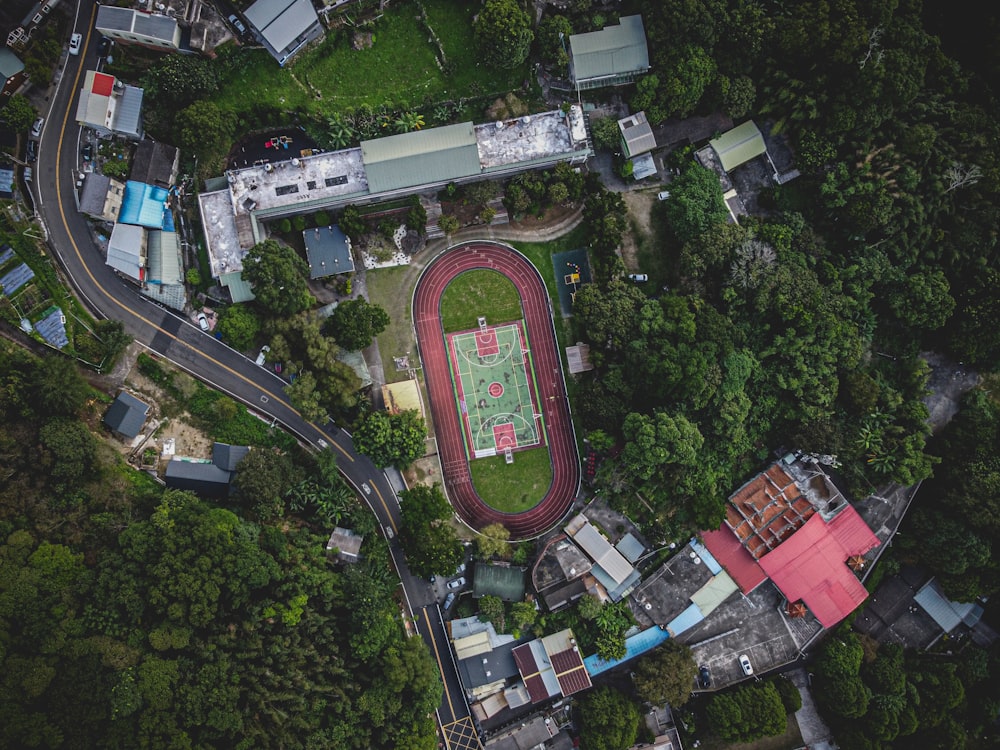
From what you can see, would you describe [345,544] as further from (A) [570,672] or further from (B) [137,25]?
(B) [137,25]

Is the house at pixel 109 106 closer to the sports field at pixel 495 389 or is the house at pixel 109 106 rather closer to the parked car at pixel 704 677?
the sports field at pixel 495 389

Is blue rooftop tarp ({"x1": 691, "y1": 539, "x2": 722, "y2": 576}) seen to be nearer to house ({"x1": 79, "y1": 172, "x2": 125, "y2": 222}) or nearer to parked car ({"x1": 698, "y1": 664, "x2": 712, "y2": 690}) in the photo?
parked car ({"x1": 698, "y1": 664, "x2": 712, "y2": 690})

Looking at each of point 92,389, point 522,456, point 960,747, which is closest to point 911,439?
point 960,747

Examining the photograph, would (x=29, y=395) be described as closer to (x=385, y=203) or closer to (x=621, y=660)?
(x=385, y=203)

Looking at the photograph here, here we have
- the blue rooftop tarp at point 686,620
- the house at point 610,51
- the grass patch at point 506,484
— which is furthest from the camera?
the grass patch at point 506,484

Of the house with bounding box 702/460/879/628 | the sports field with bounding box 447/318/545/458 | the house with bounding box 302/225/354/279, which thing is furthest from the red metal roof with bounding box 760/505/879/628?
the house with bounding box 302/225/354/279

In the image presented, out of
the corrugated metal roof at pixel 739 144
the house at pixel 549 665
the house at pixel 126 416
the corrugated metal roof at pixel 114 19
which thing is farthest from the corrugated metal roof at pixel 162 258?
the corrugated metal roof at pixel 739 144
